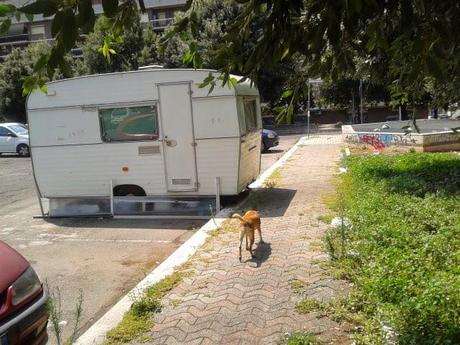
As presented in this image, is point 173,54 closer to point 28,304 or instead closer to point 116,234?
point 116,234

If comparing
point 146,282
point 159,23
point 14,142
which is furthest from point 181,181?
point 159,23

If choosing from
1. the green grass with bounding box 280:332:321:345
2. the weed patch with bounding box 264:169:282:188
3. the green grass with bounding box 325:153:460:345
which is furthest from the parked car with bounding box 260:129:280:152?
the green grass with bounding box 280:332:321:345

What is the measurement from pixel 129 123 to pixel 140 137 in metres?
0.34

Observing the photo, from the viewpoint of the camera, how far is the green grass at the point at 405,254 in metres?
3.82

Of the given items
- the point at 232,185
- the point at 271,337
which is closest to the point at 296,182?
the point at 232,185

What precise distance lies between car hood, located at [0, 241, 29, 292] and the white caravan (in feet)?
19.2

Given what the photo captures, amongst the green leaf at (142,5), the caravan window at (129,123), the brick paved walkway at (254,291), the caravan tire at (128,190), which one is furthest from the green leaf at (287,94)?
the caravan tire at (128,190)

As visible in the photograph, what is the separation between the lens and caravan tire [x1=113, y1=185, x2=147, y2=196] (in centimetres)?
1037

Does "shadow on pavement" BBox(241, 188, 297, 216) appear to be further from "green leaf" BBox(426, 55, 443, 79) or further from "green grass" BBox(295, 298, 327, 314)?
"green leaf" BBox(426, 55, 443, 79)

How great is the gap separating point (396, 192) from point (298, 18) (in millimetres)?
6945

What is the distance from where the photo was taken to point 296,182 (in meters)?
12.4

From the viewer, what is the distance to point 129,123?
32.8 feet

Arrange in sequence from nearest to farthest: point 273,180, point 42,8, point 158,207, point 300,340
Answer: point 42,8 → point 300,340 → point 158,207 → point 273,180

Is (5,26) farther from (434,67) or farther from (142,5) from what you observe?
(434,67)
